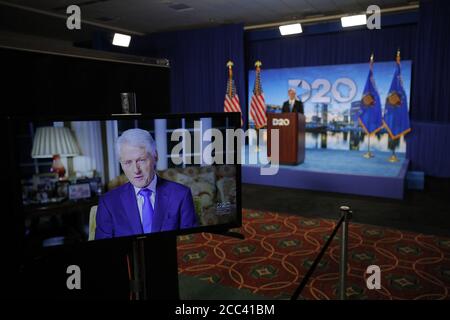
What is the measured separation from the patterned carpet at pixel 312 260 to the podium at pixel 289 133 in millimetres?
2145

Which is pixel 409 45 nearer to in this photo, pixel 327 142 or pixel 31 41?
pixel 327 142

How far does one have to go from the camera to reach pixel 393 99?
20.4 ft

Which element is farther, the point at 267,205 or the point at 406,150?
the point at 406,150

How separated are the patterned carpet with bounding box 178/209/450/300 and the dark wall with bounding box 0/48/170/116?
1662 mm

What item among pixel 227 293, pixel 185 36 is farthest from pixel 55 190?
pixel 185 36

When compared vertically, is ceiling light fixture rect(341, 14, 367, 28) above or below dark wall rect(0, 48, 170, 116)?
above

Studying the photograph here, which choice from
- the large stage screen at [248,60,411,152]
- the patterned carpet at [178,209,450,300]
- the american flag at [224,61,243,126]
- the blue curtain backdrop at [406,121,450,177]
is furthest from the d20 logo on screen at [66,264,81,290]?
the large stage screen at [248,60,411,152]

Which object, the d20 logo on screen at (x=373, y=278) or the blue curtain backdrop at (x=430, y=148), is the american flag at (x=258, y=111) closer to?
the blue curtain backdrop at (x=430, y=148)

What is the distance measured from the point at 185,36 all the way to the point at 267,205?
561cm

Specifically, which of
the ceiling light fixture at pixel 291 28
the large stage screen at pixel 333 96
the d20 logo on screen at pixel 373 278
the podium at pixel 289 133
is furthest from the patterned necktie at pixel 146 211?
the large stage screen at pixel 333 96

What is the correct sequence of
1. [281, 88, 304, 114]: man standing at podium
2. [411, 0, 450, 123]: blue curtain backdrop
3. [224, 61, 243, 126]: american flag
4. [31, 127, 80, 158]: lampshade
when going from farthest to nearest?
1. [224, 61, 243, 126]: american flag
2. [281, 88, 304, 114]: man standing at podium
3. [411, 0, 450, 123]: blue curtain backdrop
4. [31, 127, 80, 158]: lampshade

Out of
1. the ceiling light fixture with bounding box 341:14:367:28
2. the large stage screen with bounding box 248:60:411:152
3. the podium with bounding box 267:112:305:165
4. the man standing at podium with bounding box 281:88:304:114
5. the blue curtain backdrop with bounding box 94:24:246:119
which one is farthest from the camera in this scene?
the blue curtain backdrop with bounding box 94:24:246:119

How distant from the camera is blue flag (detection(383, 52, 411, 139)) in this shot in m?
6.14

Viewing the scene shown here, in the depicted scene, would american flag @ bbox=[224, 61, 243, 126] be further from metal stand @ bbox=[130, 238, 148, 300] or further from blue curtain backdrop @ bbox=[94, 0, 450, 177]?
metal stand @ bbox=[130, 238, 148, 300]
